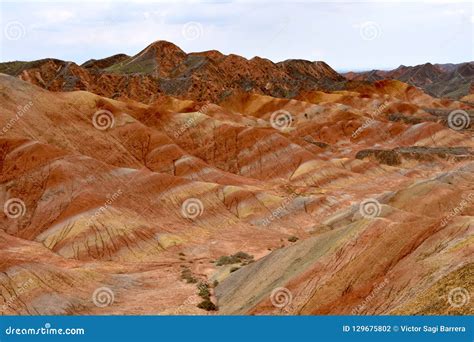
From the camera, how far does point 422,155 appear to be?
4281 inches

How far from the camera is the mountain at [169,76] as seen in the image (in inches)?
5571

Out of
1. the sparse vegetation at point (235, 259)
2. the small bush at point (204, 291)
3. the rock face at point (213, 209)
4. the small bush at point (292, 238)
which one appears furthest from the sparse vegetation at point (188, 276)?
the small bush at point (292, 238)

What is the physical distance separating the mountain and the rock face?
2.94ft

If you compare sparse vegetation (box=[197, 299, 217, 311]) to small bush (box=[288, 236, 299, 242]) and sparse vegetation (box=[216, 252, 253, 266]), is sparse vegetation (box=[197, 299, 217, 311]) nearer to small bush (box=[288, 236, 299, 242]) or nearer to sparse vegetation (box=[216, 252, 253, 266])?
sparse vegetation (box=[216, 252, 253, 266])

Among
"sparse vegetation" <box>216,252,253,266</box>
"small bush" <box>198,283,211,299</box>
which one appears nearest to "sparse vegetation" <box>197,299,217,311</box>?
"small bush" <box>198,283,211,299</box>

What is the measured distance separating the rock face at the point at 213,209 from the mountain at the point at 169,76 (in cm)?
89

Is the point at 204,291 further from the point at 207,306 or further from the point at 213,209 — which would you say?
the point at 213,209

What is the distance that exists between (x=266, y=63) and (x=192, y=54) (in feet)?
99.1

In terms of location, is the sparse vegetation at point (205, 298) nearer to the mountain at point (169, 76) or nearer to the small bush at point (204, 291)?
the small bush at point (204, 291)

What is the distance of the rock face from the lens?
29.8 meters

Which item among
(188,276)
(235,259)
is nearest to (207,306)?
(188,276)

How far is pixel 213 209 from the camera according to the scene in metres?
66.8

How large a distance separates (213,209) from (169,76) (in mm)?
118889

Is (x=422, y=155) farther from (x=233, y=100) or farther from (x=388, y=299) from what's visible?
(x=388, y=299)
